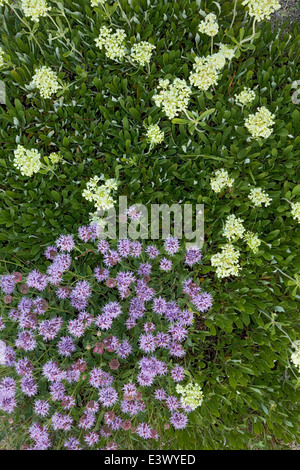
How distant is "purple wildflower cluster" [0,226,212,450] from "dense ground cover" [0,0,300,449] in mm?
199

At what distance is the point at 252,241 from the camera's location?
2439 mm

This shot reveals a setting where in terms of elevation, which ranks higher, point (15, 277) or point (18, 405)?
point (15, 277)

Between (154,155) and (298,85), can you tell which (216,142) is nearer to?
(154,155)

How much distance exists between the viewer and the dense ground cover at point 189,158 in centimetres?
259

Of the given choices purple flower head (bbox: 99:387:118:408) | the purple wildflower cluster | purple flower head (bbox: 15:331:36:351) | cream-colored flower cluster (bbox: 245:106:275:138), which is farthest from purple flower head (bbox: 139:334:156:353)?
cream-colored flower cluster (bbox: 245:106:275:138)

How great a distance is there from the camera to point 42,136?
2.64 meters

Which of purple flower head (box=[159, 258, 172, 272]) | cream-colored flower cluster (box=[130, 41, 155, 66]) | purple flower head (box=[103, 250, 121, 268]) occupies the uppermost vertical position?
cream-colored flower cluster (box=[130, 41, 155, 66])

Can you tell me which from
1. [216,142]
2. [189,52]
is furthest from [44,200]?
[189,52]

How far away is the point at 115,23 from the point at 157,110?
81 cm

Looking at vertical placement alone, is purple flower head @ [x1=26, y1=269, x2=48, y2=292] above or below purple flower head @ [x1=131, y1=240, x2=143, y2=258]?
below

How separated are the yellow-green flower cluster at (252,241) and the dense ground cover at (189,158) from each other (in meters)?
0.15

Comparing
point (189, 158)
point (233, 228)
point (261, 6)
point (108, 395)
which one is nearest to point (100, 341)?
point (108, 395)

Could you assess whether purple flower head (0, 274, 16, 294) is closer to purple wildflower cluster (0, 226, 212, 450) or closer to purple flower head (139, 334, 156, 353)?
purple wildflower cluster (0, 226, 212, 450)

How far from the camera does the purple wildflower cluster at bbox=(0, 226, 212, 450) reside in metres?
2.33
